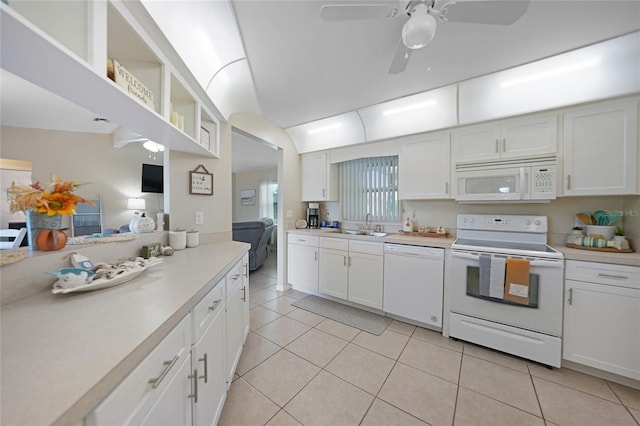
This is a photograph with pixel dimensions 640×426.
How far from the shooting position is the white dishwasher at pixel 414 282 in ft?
7.27

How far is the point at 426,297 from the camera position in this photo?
227cm

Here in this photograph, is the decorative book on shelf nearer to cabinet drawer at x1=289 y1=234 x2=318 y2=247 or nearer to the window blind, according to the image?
cabinet drawer at x1=289 y1=234 x2=318 y2=247

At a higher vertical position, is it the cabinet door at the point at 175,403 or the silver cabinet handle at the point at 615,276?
the silver cabinet handle at the point at 615,276

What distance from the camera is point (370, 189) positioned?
325 centimetres

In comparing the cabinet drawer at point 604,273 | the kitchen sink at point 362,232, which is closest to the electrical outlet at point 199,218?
the kitchen sink at point 362,232

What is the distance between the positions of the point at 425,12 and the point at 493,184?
5.58 ft

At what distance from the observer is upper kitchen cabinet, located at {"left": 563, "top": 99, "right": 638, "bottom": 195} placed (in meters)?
1.73

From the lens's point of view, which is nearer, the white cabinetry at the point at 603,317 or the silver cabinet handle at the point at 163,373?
the silver cabinet handle at the point at 163,373

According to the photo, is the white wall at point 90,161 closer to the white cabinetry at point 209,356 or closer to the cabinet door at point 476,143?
the white cabinetry at point 209,356

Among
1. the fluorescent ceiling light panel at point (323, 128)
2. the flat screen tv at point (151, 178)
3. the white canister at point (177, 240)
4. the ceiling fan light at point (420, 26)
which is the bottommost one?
the white canister at point (177, 240)

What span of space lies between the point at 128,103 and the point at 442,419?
2.44 metres

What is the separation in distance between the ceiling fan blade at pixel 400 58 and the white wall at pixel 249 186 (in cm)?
548

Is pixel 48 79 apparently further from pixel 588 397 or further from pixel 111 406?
pixel 588 397

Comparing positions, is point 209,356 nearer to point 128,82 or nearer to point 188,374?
point 188,374
